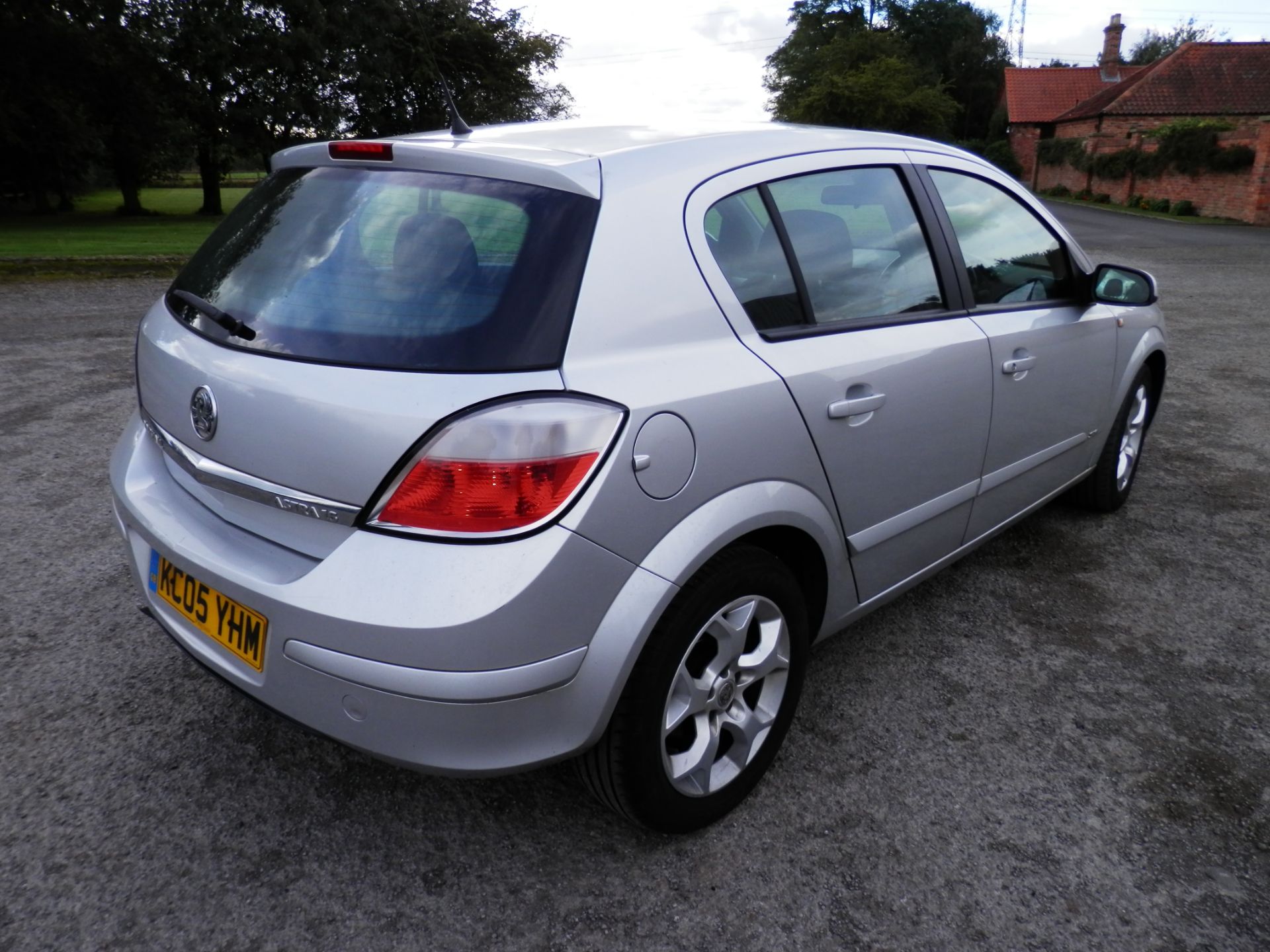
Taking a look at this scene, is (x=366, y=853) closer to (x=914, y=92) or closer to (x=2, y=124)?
(x=2, y=124)

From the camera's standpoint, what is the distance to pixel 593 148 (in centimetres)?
227

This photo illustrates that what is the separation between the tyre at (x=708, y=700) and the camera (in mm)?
2066

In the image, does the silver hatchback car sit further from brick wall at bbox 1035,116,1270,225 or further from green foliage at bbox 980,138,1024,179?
green foliage at bbox 980,138,1024,179

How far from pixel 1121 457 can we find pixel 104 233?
21592 millimetres

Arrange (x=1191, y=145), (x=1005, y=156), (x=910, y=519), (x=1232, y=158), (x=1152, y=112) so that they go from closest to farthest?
(x=910, y=519) → (x=1232, y=158) → (x=1191, y=145) → (x=1152, y=112) → (x=1005, y=156)

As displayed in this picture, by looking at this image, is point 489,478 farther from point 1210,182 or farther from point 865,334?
point 1210,182

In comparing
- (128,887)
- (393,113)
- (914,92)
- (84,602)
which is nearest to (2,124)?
(393,113)

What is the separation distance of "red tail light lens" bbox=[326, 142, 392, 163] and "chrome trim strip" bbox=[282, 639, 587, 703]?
1.13m

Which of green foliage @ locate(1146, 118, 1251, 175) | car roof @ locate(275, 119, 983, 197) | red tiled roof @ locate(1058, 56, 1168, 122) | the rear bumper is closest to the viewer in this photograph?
the rear bumper

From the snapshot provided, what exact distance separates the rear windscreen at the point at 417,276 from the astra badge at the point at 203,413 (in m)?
0.13

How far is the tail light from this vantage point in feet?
5.95

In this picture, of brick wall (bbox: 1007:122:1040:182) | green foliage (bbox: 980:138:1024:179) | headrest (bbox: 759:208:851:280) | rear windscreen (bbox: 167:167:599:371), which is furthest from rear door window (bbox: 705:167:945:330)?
brick wall (bbox: 1007:122:1040:182)

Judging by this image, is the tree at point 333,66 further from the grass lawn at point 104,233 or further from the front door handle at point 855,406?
the front door handle at point 855,406

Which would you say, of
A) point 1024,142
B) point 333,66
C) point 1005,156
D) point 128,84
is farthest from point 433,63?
point 1024,142
